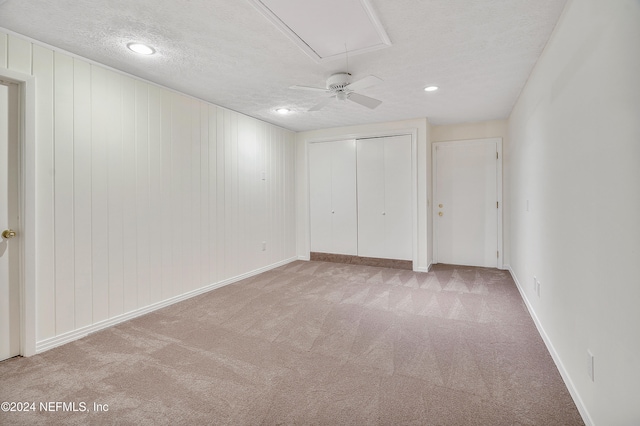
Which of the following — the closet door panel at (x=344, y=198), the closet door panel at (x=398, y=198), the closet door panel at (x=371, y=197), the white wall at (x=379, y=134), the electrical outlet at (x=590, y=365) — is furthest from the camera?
the closet door panel at (x=344, y=198)

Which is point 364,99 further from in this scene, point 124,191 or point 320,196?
point 320,196

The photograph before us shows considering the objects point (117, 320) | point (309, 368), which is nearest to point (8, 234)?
point (117, 320)

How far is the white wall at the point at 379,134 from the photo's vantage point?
4887 mm

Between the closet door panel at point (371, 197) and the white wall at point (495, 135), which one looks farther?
the closet door panel at point (371, 197)

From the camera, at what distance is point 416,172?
4934mm

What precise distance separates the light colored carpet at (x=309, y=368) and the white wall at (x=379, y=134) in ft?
5.11

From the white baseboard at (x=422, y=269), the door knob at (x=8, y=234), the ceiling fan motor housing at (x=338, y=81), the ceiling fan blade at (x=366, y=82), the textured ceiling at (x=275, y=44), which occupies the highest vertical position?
the textured ceiling at (x=275, y=44)

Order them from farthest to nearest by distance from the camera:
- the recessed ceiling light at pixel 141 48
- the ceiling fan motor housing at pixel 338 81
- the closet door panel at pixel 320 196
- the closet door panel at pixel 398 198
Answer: the closet door panel at pixel 320 196 < the closet door panel at pixel 398 198 < the ceiling fan motor housing at pixel 338 81 < the recessed ceiling light at pixel 141 48

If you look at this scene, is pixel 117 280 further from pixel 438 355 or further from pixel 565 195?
pixel 565 195

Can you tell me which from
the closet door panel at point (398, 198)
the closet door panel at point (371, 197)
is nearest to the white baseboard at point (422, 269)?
the closet door panel at point (398, 198)

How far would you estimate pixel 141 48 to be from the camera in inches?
99.4

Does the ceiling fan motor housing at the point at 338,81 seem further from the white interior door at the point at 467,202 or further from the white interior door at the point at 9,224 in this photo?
the white interior door at the point at 467,202

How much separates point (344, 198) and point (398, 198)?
0.98 meters

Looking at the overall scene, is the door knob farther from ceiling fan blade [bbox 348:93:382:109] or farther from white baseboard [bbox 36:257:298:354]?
ceiling fan blade [bbox 348:93:382:109]
